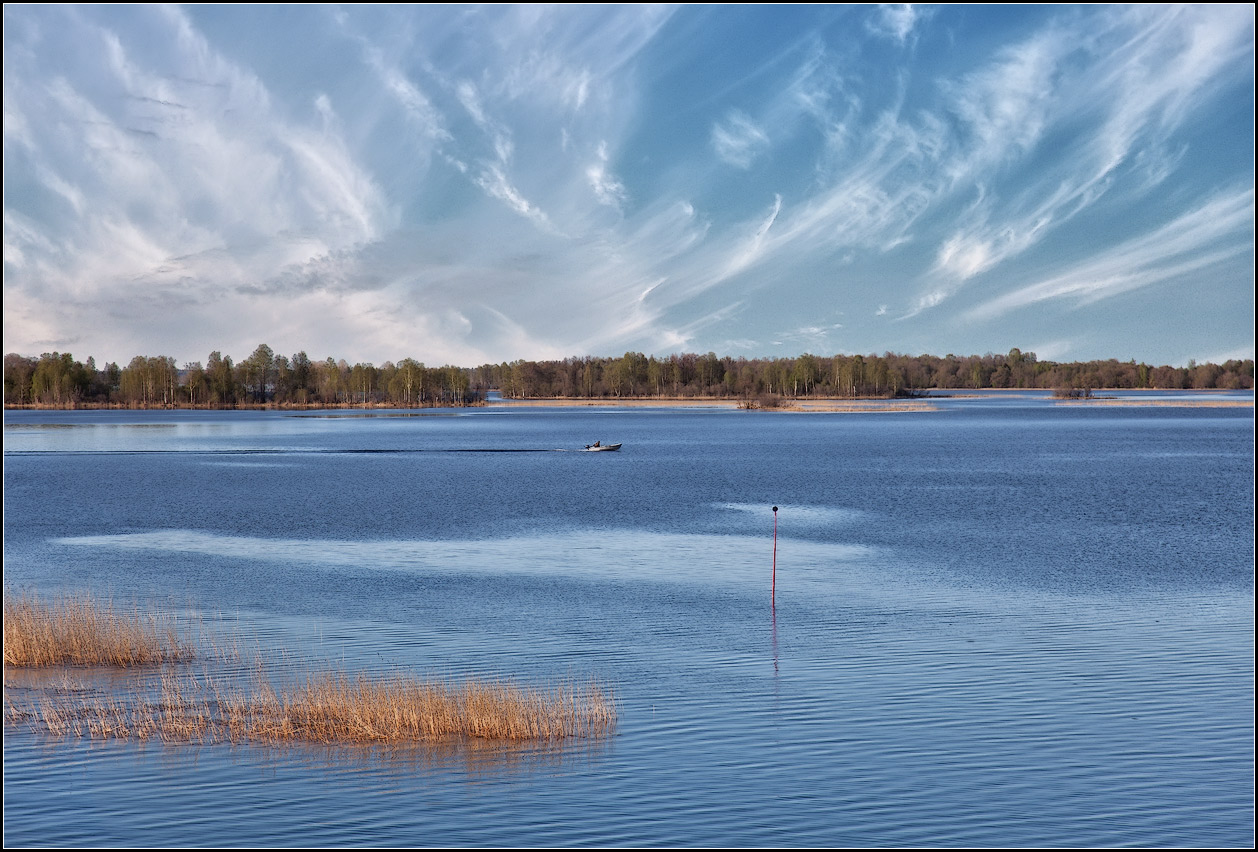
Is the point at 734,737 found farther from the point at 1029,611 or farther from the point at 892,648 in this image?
the point at 1029,611

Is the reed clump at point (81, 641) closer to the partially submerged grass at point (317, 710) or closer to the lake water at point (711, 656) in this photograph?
the partially submerged grass at point (317, 710)

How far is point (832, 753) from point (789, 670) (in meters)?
4.06

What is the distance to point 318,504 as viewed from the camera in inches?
1804

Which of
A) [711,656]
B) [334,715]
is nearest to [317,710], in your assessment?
[334,715]

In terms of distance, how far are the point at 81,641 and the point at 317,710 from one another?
5.85m

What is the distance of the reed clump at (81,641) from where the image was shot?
18.0 m

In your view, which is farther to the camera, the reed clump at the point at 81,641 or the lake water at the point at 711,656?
the reed clump at the point at 81,641

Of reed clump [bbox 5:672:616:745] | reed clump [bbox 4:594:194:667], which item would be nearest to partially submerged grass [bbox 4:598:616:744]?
reed clump [bbox 5:672:616:745]

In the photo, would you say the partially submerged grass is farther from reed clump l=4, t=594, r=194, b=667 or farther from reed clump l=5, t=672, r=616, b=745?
reed clump l=4, t=594, r=194, b=667

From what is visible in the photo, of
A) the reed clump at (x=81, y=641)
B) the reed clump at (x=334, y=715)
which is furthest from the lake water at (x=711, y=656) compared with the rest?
the reed clump at (x=81, y=641)

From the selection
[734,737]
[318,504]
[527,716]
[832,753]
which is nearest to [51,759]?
[527,716]

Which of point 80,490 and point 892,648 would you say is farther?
point 80,490

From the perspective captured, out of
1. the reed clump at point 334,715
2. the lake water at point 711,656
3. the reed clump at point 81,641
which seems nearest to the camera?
the lake water at point 711,656

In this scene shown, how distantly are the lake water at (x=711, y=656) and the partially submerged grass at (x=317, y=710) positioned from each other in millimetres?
362
